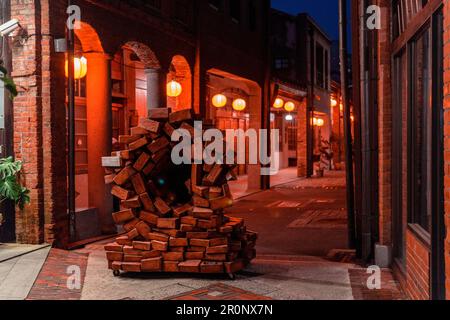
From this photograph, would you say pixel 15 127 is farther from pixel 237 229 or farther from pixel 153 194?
pixel 237 229

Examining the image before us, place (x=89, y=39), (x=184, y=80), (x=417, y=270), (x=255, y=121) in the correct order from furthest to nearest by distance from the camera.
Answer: (x=255, y=121) < (x=184, y=80) < (x=89, y=39) < (x=417, y=270)

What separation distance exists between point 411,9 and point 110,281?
16.5 feet

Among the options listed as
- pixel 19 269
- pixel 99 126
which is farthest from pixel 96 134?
pixel 19 269

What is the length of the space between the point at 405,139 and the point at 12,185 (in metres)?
5.97

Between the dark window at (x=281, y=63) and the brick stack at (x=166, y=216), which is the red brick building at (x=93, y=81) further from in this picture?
the dark window at (x=281, y=63)

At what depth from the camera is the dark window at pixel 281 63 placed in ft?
→ 109

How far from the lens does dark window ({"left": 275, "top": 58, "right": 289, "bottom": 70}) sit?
3325cm

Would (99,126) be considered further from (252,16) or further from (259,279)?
(252,16)

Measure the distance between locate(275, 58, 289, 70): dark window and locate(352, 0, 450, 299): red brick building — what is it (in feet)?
78.7

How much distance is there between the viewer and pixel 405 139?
736 cm

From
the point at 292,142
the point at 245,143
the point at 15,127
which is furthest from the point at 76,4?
the point at 292,142

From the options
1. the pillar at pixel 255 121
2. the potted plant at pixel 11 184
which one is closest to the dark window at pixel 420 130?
the potted plant at pixel 11 184

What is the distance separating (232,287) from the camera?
7.52m

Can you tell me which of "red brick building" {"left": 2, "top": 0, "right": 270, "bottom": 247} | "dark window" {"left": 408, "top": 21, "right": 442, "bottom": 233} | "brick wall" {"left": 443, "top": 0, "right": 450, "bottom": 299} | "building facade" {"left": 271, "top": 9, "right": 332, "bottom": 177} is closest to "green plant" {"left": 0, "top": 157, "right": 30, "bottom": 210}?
"red brick building" {"left": 2, "top": 0, "right": 270, "bottom": 247}
